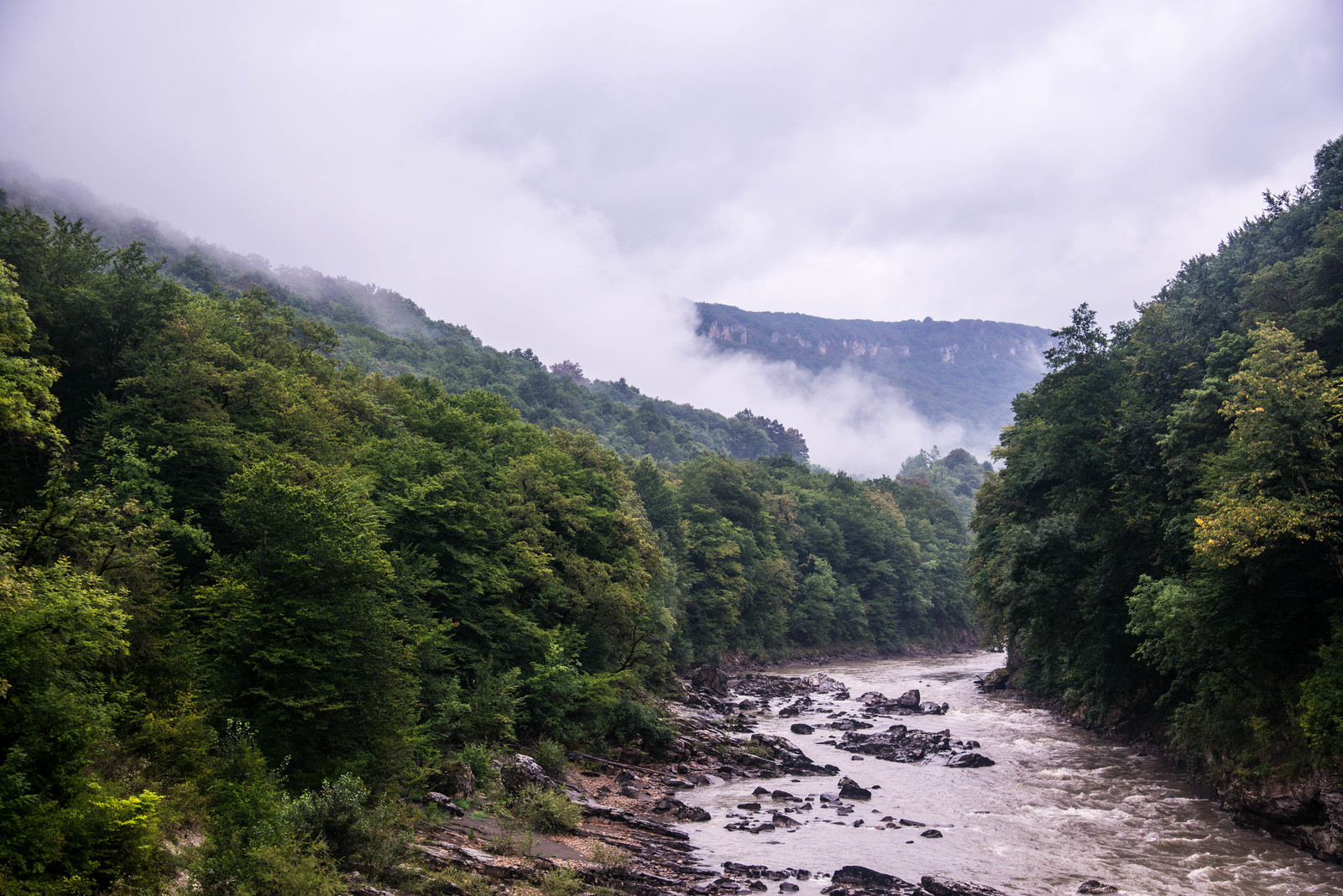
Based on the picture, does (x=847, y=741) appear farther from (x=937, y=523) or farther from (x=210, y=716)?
(x=937, y=523)

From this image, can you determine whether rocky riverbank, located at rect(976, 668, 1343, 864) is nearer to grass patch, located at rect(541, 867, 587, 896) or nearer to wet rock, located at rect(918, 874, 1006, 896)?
wet rock, located at rect(918, 874, 1006, 896)

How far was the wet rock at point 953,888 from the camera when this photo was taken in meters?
17.2

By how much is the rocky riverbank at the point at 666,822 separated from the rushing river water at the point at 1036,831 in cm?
71

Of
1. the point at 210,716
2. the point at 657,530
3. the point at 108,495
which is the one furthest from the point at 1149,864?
the point at 657,530

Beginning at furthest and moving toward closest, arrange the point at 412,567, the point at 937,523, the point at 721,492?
the point at 937,523 → the point at 721,492 → the point at 412,567

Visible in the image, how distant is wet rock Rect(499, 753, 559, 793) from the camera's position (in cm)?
2344

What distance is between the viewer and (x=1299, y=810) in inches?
792

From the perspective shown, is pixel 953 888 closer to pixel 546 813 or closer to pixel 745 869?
pixel 745 869

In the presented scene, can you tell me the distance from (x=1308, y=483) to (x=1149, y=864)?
11.4 meters

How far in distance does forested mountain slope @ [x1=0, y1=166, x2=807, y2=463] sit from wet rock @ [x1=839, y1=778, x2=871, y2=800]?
9216 cm

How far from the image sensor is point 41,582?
40.9 feet

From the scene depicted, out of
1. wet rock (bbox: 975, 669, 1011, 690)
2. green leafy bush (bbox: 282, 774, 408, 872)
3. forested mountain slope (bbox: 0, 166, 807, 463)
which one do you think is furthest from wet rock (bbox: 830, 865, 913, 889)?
forested mountain slope (bbox: 0, 166, 807, 463)

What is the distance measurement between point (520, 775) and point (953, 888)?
43.9ft

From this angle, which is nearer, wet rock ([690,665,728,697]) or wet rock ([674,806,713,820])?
wet rock ([674,806,713,820])
